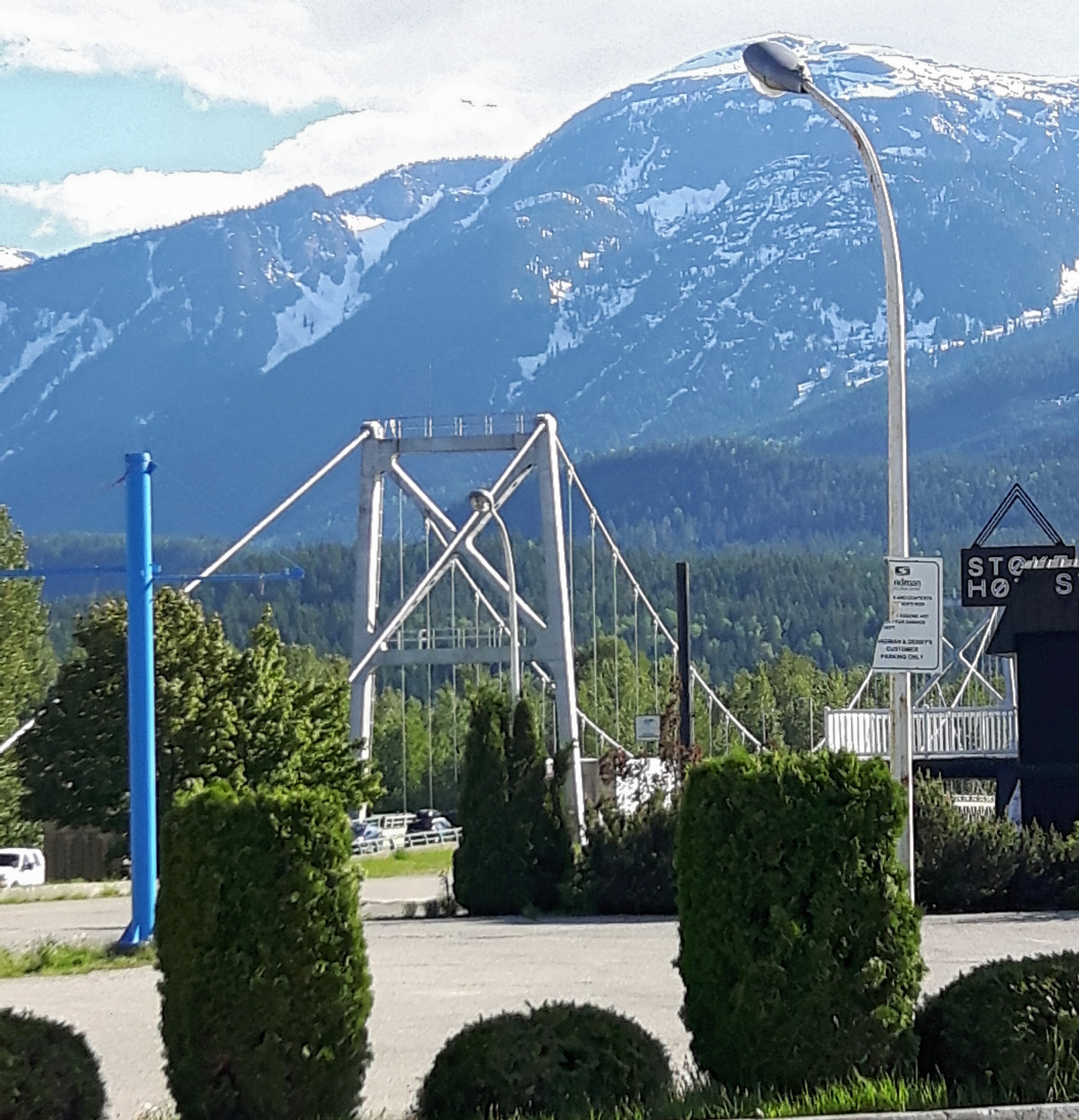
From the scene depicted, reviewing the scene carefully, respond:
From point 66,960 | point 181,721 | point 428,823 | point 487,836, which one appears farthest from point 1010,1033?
point 428,823

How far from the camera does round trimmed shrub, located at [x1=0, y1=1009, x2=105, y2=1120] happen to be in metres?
8.70

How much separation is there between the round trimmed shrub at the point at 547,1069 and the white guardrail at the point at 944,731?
1195 inches

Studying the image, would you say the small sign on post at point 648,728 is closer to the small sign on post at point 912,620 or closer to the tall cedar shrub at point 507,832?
the tall cedar shrub at point 507,832

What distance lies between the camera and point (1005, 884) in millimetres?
25203

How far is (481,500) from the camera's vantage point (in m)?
38.7

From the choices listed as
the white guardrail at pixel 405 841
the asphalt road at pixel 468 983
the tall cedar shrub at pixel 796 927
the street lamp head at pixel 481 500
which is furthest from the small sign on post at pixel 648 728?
the tall cedar shrub at pixel 796 927

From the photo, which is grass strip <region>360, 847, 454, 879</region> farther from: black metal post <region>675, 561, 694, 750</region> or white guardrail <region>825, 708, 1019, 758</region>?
A: white guardrail <region>825, 708, 1019, 758</region>

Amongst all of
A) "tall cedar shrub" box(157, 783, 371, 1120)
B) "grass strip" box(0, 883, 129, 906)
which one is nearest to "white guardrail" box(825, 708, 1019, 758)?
"grass strip" box(0, 883, 129, 906)

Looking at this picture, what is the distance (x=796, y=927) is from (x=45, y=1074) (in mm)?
3152

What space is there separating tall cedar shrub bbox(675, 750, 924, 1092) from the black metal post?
97.5 ft

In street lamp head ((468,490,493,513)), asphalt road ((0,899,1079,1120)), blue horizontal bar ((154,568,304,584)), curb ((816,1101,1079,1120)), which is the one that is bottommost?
asphalt road ((0,899,1079,1120))

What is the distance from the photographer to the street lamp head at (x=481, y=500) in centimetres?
3856

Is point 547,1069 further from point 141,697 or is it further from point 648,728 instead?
point 648,728

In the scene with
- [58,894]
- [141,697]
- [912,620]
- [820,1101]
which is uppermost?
[912,620]
